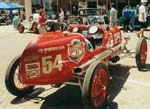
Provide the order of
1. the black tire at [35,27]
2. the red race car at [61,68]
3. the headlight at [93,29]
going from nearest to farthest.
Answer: the red race car at [61,68], the headlight at [93,29], the black tire at [35,27]

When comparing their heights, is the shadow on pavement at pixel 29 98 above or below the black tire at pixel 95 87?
below

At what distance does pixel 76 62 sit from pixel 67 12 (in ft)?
69.4

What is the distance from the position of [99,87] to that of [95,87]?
157mm

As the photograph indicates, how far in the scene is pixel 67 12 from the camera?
90.2ft

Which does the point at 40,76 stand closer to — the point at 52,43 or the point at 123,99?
the point at 52,43

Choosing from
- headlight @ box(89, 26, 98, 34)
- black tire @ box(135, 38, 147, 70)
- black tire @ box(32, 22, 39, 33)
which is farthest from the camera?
black tire @ box(32, 22, 39, 33)

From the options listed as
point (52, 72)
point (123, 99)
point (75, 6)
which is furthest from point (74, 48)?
point (75, 6)

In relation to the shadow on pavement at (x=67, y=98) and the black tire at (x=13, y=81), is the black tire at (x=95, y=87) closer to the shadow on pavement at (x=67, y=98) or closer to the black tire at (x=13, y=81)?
the shadow on pavement at (x=67, y=98)

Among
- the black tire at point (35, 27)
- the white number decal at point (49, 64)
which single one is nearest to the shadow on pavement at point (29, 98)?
the white number decal at point (49, 64)

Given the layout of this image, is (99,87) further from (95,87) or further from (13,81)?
(13,81)

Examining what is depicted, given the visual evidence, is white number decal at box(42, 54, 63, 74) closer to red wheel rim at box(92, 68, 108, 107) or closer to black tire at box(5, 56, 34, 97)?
red wheel rim at box(92, 68, 108, 107)

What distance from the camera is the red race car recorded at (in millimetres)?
A: 5930

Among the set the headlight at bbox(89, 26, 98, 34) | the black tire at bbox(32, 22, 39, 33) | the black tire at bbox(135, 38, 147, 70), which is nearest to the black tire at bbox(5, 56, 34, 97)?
the headlight at bbox(89, 26, 98, 34)

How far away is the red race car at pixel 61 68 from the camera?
5.93 meters
